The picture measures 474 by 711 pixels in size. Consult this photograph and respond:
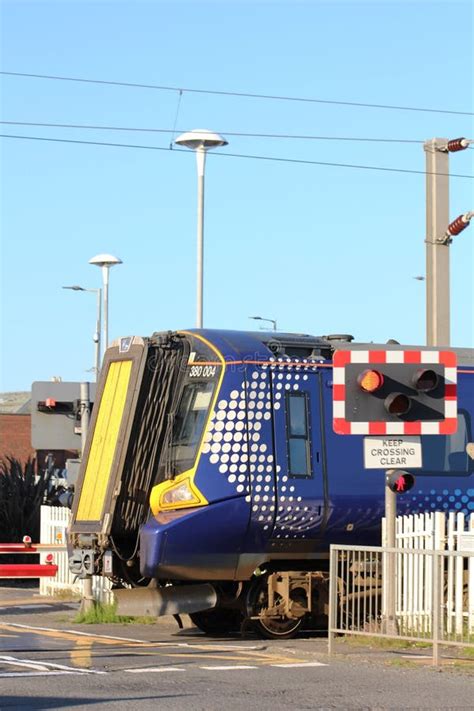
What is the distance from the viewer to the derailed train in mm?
16500

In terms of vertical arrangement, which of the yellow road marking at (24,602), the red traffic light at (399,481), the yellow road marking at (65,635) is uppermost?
the red traffic light at (399,481)

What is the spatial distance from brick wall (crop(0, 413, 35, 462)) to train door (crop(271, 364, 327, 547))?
161ft

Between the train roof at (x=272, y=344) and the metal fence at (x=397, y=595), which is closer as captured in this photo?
the metal fence at (x=397, y=595)

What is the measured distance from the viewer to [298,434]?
17.0 meters

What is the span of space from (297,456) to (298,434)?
0.25 m

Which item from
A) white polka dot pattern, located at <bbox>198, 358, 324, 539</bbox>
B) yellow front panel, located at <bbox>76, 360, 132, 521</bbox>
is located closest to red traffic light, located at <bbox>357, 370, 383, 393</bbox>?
white polka dot pattern, located at <bbox>198, 358, 324, 539</bbox>

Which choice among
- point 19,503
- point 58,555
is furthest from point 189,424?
point 19,503

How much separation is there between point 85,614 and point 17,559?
386 inches

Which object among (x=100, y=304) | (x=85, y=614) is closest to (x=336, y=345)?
Result: (x=85, y=614)

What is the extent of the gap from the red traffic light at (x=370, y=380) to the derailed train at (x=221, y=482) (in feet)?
7.60

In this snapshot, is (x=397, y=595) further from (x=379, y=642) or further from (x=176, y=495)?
(x=176, y=495)

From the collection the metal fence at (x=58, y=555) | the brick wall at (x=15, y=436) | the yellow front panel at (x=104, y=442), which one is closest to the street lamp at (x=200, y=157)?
the metal fence at (x=58, y=555)

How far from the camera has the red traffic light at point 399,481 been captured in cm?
1514

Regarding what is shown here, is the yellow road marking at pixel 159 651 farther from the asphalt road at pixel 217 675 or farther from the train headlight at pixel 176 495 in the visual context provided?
the train headlight at pixel 176 495
